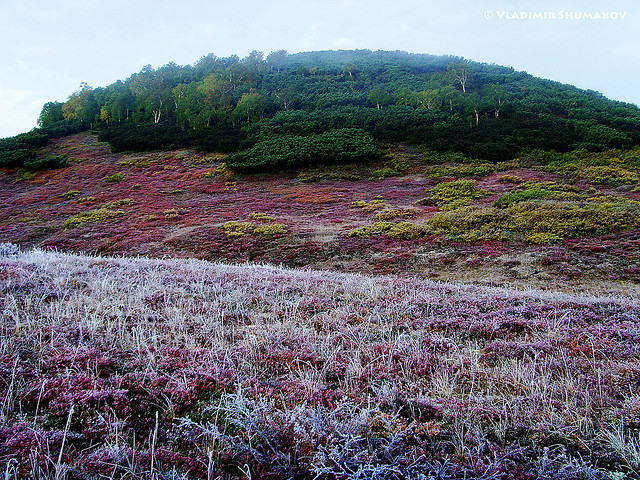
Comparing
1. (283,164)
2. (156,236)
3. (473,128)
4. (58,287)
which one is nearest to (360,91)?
(473,128)

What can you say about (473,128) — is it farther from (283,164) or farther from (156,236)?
(156,236)

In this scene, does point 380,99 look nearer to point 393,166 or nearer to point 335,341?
point 393,166

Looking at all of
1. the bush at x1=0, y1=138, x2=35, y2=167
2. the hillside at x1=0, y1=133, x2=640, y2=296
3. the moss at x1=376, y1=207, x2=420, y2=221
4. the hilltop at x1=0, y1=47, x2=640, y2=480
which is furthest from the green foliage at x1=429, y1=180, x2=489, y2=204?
the bush at x1=0, y1=138, x2=35, y2=167

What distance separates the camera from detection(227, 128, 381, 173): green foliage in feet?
120

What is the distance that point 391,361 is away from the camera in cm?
351

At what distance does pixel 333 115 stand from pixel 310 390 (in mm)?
50725

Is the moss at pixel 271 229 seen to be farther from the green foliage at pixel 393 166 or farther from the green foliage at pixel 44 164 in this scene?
the green foliage at pixel 44 164

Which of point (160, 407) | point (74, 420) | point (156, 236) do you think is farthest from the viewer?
point (156, 236)

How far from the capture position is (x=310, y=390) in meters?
2.86

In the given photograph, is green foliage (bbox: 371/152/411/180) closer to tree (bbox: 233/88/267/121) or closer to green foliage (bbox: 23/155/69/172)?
tree (bbox: 233/88/267/121)

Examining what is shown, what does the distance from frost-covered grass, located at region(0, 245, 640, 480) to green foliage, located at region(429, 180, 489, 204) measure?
65.6 feet

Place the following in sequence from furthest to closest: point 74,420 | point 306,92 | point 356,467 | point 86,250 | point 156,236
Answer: point 306,92 < point 156,236 < point 86,250 < point 74,420 < point 356,467

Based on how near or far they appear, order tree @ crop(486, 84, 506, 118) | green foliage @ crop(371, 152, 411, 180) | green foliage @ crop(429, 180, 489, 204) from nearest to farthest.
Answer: green foliage @ crop(429, 180, 489, 204) < green foliage @ crop(371, 152, 411, 180) < tree @ crop(486, 84, 506, 118)

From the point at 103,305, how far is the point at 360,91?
2876 inches
